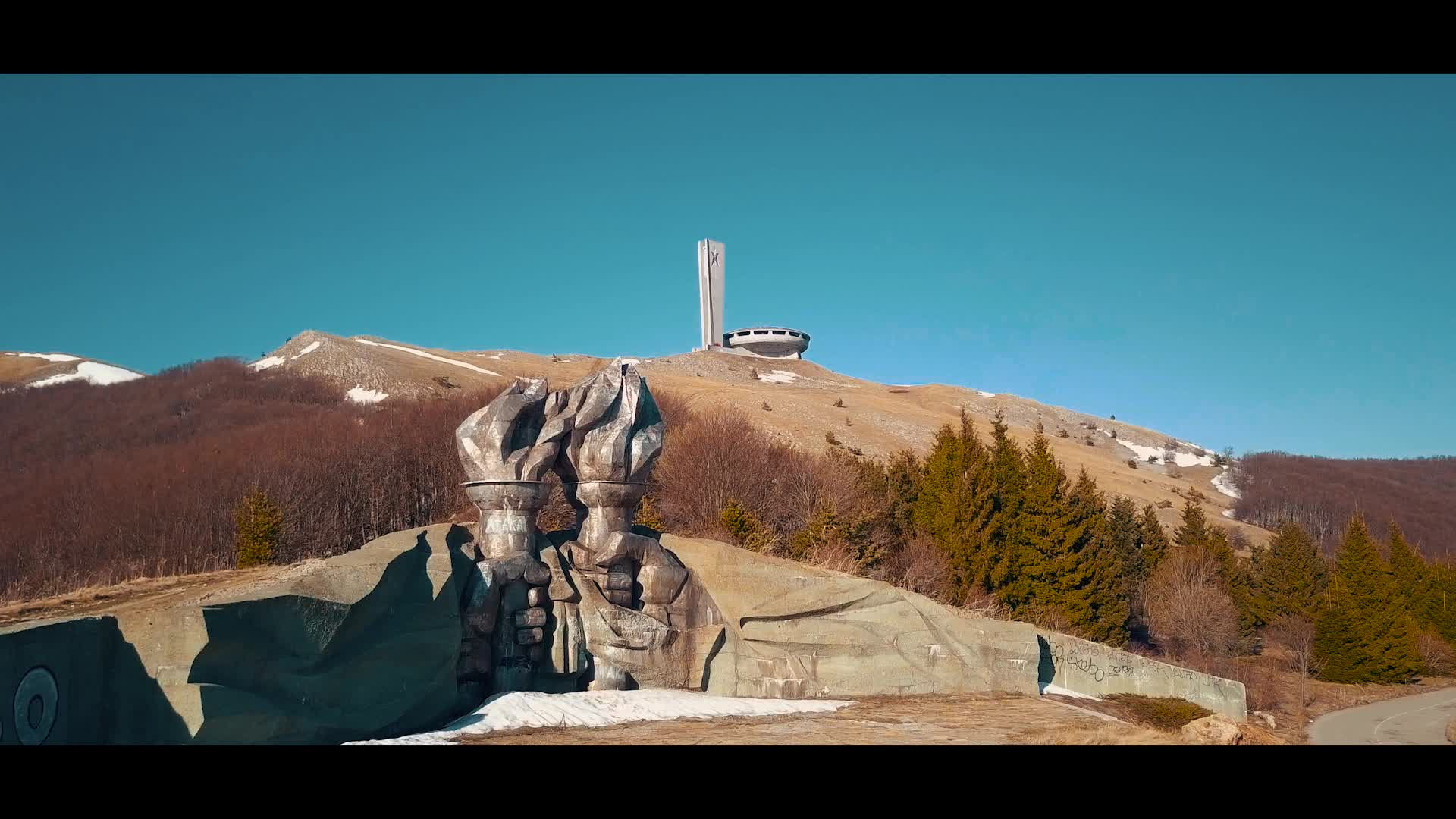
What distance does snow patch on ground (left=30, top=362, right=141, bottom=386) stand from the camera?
53281mm

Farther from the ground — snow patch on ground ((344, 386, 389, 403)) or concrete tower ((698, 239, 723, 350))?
concrete tower ((698, 239, 723, 350))

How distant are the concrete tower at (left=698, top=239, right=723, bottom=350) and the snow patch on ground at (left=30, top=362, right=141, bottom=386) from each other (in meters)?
45.6

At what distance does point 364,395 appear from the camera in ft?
162

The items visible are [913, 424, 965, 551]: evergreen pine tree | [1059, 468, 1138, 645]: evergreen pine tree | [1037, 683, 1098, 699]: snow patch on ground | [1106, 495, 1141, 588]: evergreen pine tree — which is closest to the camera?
[1037, 683, 1098, 699]: snow patch on ground

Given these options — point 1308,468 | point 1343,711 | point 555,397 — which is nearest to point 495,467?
point 555,397

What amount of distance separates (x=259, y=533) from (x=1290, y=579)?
30.0 m

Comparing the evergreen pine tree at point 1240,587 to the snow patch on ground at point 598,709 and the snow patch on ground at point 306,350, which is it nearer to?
the snow patch on ground at point 598,709

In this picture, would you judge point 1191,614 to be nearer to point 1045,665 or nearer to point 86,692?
point 1045,665

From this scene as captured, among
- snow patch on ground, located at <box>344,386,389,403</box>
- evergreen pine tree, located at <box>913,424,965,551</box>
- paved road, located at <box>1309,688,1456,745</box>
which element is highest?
snow patch on ground, located at <box>344,386,389,403</box>

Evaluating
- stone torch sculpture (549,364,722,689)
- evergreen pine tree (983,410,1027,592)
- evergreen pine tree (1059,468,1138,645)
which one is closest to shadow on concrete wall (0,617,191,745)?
stone torch sculpture (549,364,722,689)

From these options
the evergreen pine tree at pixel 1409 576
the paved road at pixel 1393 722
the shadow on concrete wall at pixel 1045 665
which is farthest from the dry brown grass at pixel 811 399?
the shadow on concrete wall at pixel 1045 665

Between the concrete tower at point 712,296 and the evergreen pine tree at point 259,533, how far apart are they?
233 feet

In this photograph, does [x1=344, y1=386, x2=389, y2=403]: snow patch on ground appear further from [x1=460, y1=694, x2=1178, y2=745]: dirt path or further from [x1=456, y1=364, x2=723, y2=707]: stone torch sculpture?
[x1=460, y1=694, x2=1178, y2=745]: dirt path

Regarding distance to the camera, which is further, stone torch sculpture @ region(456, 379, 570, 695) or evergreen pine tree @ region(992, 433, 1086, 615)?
evergreen pine tree @ region(992, 433, 1086, 615)
